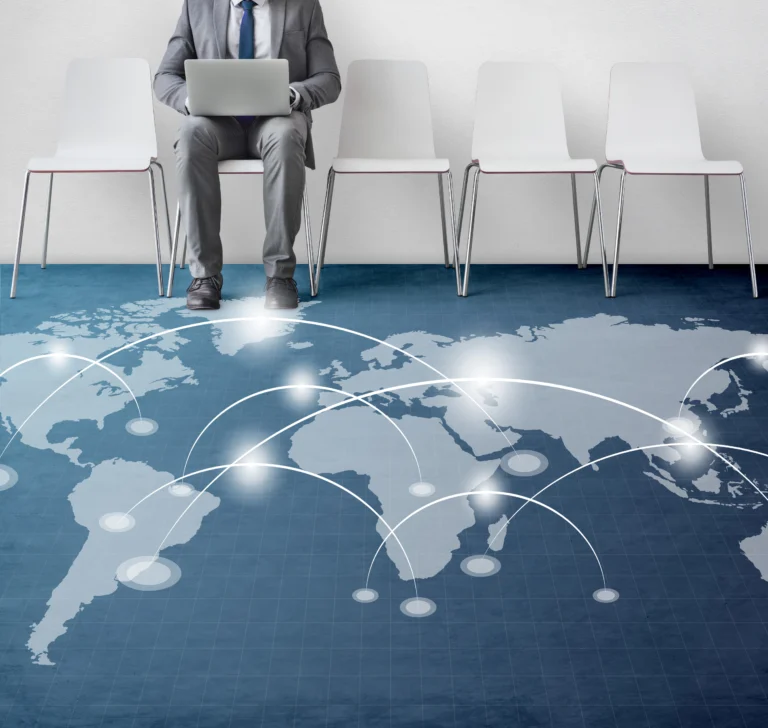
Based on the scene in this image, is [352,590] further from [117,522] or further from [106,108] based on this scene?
[106,108]

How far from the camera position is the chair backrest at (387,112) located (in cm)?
433

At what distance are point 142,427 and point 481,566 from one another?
1185 millimetres

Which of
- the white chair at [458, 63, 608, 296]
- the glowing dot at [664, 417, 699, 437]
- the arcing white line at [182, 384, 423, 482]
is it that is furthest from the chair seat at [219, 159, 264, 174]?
the glowing dot at [664, 417, 699, 437]

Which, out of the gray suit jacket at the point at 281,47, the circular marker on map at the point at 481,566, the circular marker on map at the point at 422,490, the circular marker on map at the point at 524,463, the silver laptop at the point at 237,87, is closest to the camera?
the circular marker on map at the point at 481,566

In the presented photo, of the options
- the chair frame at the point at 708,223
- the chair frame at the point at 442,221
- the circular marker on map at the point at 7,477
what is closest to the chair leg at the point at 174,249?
the chair frame at the point at 442,221

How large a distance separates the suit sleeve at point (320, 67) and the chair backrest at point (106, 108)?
735mm

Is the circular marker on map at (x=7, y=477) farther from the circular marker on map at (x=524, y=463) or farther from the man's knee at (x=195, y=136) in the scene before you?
the man's knee at (x=195, y=136)

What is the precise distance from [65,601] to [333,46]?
295 cm

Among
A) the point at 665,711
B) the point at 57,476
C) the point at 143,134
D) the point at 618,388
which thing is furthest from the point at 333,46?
the point at 665,711

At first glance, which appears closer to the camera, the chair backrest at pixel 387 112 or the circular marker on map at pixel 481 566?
the circular marker on map at pixel 481 566

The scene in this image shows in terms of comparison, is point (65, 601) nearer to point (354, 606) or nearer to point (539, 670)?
point (354, 606)

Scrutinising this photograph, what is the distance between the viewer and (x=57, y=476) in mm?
2736

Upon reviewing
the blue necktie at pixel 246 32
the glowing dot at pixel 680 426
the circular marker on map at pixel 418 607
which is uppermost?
the blue necktie at pixel 246 32

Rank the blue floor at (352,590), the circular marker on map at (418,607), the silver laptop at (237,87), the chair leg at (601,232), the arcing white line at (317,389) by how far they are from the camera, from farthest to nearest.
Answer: the chair leg at (601,232)
the silver laptop at (237,87)
the arcing white line at (317,389)
the circular marker on map at (418,607)
the blue floor at (352,590)
